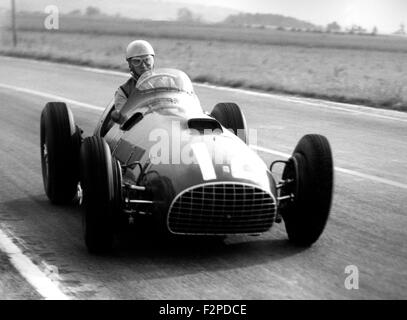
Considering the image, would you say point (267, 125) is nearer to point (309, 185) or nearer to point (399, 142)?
point (399, 142)

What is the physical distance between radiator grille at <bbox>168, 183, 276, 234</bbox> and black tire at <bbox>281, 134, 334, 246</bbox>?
1.31 feet

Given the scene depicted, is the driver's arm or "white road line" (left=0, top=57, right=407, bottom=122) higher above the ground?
the driver's arm

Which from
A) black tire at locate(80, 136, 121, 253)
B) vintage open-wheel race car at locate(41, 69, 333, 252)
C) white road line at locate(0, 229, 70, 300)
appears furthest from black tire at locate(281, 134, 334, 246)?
white road line at locate(0, 229, 70, 300)

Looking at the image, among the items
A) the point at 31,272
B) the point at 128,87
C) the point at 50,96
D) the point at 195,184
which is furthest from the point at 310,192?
the point at 50,96

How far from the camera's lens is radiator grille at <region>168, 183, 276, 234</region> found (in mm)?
6609

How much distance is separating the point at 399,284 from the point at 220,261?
138 cm

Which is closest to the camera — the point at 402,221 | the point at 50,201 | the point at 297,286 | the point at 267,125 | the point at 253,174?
the point at 297,286

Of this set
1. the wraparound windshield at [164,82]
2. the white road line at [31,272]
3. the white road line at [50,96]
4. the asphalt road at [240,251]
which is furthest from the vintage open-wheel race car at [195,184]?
the white road line at [50,96]

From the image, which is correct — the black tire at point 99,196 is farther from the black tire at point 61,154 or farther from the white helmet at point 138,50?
the white helmet at point 138,50

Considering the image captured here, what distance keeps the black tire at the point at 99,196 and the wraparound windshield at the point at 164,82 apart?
1764 mm

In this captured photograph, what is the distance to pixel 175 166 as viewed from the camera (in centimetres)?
689

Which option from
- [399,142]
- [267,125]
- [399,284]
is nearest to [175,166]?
[399,284]

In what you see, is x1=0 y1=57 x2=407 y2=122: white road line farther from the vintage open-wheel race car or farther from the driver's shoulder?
the vintage open-wheel race car

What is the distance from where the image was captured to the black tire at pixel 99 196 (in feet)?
22.3
